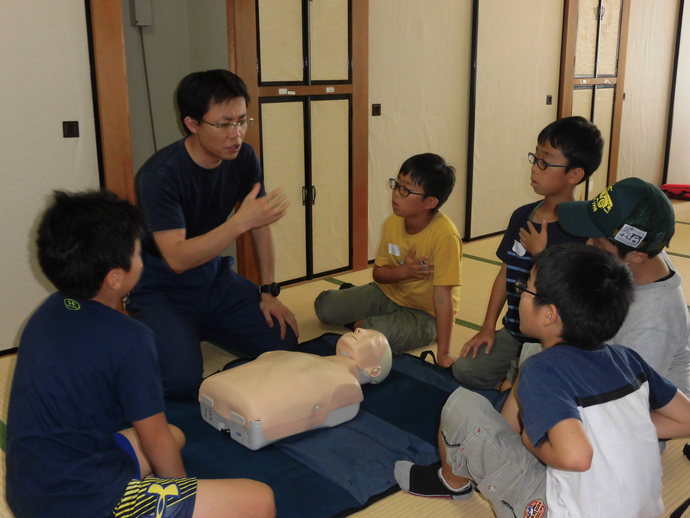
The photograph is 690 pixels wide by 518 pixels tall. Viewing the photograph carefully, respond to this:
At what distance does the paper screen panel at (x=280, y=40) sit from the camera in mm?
3312

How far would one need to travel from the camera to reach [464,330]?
306cm

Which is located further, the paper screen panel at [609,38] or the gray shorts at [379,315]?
the paper screen panel at [609,38]

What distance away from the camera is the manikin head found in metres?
2.38

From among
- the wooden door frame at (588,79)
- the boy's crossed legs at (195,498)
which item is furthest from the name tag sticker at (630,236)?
the wooden door frame at (588,79)

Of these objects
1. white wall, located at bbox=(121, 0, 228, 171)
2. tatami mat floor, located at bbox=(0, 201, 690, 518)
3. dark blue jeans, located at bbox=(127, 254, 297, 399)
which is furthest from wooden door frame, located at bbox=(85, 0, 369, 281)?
dark blue jeans, located at bbox=(127, 254, 297, 399)

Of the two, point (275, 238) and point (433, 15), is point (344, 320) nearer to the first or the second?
point (275, 238)

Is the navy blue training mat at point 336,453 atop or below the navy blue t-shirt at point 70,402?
below

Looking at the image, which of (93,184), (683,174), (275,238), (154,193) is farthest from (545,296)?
(683,174)

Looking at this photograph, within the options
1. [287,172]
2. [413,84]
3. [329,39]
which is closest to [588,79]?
[413,84]

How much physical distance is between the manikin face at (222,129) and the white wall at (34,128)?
67 centimetres

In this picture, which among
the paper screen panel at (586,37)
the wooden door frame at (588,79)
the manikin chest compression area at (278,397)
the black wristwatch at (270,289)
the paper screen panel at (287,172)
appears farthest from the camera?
the paper screen panel at (586,37)

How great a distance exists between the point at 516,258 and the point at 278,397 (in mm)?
898

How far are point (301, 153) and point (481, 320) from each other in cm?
123

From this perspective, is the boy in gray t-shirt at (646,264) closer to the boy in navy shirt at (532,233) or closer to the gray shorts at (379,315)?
the boy in navy shirt at (532,233)
